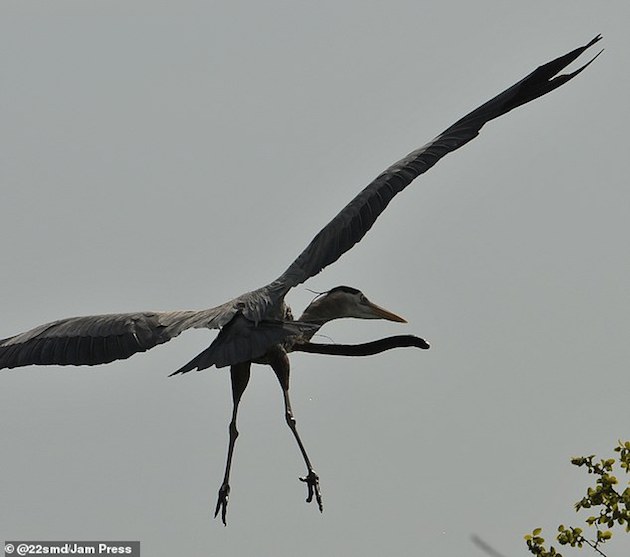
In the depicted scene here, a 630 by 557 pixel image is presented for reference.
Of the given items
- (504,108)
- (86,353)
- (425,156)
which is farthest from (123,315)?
(504,108)

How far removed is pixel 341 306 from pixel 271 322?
51.4 inches

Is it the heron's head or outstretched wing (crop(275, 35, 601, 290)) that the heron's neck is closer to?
the heron's head

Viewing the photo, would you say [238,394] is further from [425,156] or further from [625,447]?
[625,447]

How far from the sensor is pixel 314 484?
1080 cm

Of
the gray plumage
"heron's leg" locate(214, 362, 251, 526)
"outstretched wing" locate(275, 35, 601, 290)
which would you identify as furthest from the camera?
"heron's leg" locate(214, 362, 251, 526)

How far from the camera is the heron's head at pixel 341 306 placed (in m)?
11.2

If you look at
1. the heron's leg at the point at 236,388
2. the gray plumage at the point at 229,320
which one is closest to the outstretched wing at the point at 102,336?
the gray plumage at the point at 229,320

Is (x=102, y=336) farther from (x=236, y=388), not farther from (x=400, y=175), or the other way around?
(x=400, y=175)

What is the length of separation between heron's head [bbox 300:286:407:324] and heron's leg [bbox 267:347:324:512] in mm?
370

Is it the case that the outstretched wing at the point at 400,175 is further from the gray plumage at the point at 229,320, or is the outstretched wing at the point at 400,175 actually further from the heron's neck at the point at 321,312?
the heron's neck at the point at 321,312

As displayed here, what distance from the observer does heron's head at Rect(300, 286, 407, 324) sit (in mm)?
11180

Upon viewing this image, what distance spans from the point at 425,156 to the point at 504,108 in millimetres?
982

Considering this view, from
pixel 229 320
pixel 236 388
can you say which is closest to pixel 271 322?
pixel 229 320

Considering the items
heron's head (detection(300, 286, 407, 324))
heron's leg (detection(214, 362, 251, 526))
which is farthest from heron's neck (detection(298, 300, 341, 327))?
heron's leg (detection(214, 362, 251, 526))
